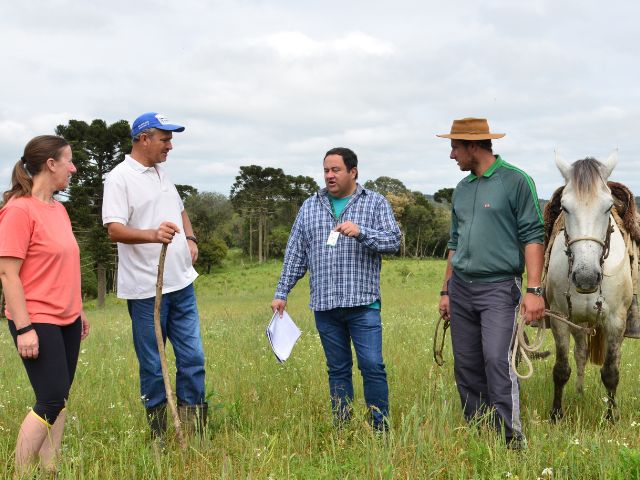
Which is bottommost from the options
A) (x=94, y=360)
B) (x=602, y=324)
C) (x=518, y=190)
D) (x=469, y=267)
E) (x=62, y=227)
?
(x=94, y=360)

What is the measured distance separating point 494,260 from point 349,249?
1112 mm

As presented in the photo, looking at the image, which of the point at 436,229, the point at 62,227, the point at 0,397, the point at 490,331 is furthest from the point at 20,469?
the point at 436,229

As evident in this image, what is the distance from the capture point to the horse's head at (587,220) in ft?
13.2

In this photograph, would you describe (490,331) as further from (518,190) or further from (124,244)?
(124,244)

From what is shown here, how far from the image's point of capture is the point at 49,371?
344 cm

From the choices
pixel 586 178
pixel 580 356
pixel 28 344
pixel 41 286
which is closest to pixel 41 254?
pixel 41 286

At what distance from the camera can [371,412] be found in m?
4.50

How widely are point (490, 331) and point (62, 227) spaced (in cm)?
288

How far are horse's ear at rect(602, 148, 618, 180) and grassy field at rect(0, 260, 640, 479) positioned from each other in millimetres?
1753

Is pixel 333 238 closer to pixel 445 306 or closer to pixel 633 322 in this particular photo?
pixel 445 306

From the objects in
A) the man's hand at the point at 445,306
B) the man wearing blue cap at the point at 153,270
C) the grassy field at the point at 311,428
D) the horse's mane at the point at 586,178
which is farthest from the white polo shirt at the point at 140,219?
the horse's mane at the point at 586,178

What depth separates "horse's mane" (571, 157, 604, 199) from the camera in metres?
4.16

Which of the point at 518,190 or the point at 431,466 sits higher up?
the point at 518,190

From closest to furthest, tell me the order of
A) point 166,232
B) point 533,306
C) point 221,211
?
point 166,232, point 533,306, point 221,211
